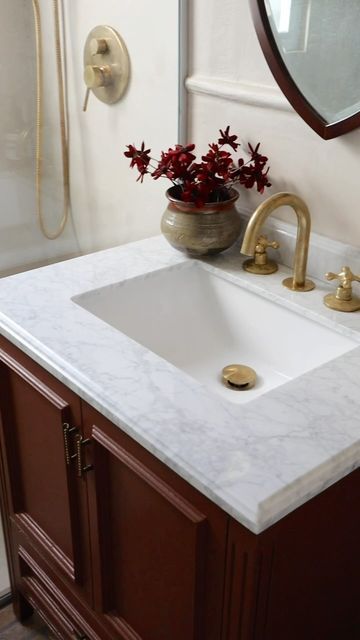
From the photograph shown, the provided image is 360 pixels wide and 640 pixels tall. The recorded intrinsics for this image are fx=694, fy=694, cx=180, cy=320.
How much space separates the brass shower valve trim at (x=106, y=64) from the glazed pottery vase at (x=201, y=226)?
0.48 m

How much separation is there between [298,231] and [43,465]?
66cm

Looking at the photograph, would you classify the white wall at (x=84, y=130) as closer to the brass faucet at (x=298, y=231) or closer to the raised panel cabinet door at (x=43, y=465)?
the brass faucet at (x=298, y=231)

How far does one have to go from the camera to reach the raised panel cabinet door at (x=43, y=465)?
1.20 meters

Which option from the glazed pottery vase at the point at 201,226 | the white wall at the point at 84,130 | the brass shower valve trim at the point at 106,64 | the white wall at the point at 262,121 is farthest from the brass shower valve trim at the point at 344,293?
the brass shower valve trim at the point at 106,64

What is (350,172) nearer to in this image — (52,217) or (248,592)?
(248,592)

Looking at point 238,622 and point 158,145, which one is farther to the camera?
point 158,145

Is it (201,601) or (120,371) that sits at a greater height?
(120,371)

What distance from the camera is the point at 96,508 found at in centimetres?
116

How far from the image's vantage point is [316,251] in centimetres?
138

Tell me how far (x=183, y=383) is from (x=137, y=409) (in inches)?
3.6

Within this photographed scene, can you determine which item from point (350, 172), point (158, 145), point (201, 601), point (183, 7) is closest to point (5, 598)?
point (201, 601)

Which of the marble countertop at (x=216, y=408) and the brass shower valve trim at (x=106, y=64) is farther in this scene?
the brass shower valve trim at (x=106, y=64)

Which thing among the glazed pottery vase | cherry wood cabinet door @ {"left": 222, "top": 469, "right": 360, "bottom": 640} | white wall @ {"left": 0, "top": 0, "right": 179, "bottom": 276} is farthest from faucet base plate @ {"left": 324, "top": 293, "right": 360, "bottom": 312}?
white wall @ {"left": 0, "top": 0, "right": 179, "bottom": 276}

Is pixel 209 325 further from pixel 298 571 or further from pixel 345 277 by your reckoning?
pixel 298 571
